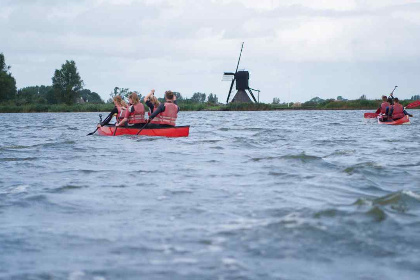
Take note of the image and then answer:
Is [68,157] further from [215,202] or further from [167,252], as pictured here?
[167,252]

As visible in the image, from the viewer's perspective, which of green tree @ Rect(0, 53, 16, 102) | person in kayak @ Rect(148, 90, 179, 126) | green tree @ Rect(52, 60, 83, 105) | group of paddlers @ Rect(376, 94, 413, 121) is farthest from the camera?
green tree @ Rect(52, 60, 83, 105)

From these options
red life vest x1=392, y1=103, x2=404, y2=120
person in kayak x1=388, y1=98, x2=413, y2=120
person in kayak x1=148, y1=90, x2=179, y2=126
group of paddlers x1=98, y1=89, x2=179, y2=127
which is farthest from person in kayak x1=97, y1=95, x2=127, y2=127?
red life vest x1=392, y1=103, x2=404, y2=120

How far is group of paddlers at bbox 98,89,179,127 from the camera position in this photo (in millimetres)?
15266

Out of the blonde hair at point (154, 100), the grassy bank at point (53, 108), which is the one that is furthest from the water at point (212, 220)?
the grassy bank at point (53, 108)

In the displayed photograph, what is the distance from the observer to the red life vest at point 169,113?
603 inches

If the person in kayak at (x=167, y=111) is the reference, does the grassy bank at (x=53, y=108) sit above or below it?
below

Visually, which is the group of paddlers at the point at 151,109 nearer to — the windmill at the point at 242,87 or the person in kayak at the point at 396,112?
the person in kayak at the point at 396,112

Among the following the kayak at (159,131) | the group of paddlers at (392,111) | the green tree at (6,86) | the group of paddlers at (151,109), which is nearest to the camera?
the group of paddlers at (151,109)

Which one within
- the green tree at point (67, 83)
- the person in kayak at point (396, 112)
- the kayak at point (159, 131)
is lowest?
the kayak at point (159, 131)

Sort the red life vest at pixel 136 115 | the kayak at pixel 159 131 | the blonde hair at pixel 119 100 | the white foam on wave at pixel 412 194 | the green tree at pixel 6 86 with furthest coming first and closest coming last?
→ the green tree at pixel 6 86, the blonde hair at pixel 119 100, the red life vest at pixel 136 115, the kayak at pixel 159 131, the white foam on wave at pixel 412 194

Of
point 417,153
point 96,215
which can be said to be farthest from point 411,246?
point 417,153

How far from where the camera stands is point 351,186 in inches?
286

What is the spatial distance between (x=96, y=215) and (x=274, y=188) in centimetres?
255

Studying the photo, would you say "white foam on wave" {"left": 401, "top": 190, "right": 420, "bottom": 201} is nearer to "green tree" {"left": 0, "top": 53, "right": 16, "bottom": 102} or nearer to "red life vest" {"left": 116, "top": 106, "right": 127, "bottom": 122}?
"red life vest" {"left": 116, "top": 106, "right": 127, "bottom": 122}
